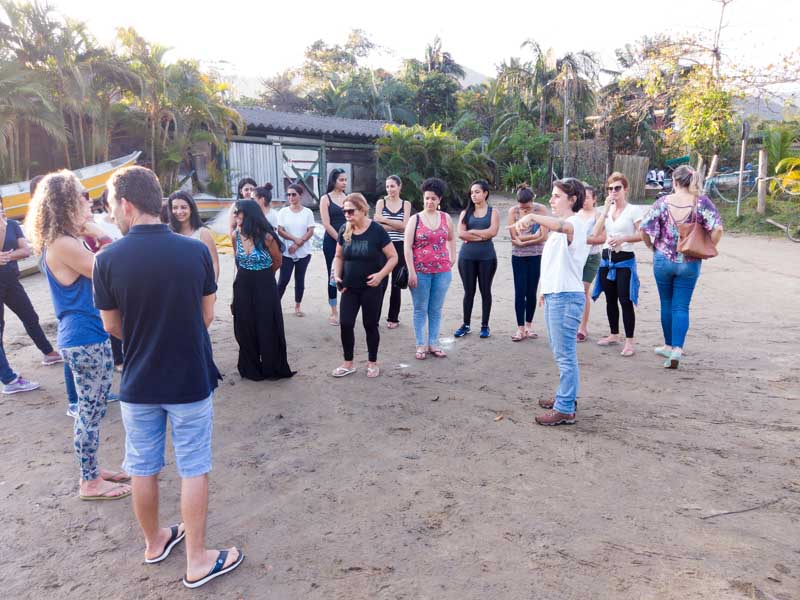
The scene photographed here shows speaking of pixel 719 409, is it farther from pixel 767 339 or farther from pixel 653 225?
pixel 767 339

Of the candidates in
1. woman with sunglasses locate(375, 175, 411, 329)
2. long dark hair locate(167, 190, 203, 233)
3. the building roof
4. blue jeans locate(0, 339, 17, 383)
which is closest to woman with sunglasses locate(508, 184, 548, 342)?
woman with sunglasses locate(375, 175, 411, 329)

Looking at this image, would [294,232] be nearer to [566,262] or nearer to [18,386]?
[18,386]

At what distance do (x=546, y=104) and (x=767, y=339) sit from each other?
22714 millimetres

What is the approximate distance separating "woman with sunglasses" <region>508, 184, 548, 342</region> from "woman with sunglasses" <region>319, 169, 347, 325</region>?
1914mm

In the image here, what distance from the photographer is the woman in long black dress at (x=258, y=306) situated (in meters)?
4.71

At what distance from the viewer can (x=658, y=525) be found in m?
2.71

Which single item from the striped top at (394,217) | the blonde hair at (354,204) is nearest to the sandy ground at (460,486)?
the blonde hair at (354,204)

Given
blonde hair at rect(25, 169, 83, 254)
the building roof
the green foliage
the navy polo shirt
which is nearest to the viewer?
the navy polo shirt

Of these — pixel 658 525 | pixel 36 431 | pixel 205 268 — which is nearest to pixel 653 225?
pixel 658 525

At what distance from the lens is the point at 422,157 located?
19828mm

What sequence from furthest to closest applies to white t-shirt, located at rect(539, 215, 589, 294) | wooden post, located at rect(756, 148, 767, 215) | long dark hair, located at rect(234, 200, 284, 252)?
wooden post, located at rect(756, 148, 767, 215) → long dark hair, located at rect(234, 200, 284, 252) → white t-shirt, located at rect(539, 215, 589, 294)

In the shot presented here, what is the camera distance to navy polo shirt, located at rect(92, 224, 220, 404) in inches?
86.0

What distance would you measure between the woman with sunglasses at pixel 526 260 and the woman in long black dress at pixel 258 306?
2414 millimetres

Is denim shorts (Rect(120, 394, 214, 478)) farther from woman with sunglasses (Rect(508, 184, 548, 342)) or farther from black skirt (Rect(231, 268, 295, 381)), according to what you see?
woman with sunglasses (Rect(508, 184, 548, 342))
